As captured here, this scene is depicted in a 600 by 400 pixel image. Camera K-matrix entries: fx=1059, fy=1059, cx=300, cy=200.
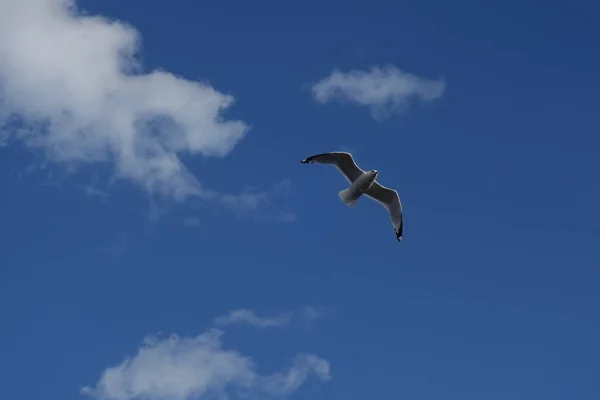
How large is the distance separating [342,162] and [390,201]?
370 cm

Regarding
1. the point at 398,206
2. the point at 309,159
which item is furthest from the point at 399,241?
the point at 309,159

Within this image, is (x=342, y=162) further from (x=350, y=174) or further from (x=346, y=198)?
(x=346, y=198)

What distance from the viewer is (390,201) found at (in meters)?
48.7

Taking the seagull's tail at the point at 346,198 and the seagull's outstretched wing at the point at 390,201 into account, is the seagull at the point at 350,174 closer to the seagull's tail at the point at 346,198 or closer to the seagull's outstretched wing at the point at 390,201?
the seagull's tail at the point at 346,198

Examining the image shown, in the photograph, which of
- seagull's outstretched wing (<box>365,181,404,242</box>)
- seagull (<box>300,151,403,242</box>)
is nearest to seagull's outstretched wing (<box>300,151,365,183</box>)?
seagull (<box>300,151,403,242</box>)

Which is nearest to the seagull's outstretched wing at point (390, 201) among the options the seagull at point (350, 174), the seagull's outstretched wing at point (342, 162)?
the seagull at point (350, 174)

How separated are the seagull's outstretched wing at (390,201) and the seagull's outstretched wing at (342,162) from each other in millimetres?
1613

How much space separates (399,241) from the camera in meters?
47.8

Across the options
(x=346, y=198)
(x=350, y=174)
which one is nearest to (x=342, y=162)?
(x=350, y=174)

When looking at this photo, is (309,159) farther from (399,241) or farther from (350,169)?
(399,241)

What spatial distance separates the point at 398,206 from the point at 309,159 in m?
5.29

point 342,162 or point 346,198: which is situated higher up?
point 342,162

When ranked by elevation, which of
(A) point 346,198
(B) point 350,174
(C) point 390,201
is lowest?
(A) point 346,198

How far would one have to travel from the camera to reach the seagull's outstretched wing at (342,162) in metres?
46.1
